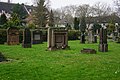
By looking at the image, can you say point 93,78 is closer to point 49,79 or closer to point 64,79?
point 64,79

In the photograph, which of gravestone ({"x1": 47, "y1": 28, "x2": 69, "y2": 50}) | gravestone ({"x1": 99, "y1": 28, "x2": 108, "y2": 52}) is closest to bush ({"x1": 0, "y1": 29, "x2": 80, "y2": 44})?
gravestone ({"x1": 47, "y1": 28, "x2": 69, "y2": 50})

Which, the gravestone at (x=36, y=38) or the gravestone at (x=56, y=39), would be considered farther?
the gravestone at (x=36, y=38)

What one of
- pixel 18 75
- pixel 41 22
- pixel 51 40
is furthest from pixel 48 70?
pixel 41 22

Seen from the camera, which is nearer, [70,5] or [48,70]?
[48,70]

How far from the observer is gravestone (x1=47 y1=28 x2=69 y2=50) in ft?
67.5

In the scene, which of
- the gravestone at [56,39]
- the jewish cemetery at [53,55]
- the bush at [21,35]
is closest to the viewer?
the jewish cemetery at [53,55]

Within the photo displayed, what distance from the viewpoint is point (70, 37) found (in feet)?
137

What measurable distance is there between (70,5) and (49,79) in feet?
312

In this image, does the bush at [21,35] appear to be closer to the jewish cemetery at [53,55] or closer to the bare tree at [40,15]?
the jewish cemetery at [53,55]

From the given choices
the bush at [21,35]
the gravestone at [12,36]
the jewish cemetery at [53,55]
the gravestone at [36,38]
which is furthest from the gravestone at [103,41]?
the bush at [21,35]

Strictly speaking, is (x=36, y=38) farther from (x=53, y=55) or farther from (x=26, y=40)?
(x=53, y=55)

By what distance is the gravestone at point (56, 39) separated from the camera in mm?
20578

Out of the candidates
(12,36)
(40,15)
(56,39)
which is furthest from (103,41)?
(40,15)

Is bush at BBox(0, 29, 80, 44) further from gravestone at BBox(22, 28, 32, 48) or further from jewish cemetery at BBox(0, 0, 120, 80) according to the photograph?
gravestone at BBox(22, 28, 32, 48)
